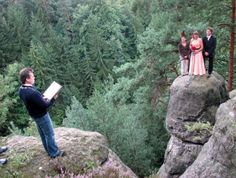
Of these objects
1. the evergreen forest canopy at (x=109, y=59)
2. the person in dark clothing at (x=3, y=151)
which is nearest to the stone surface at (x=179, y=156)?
the evergreen forest canopy at (x=109, y=59)

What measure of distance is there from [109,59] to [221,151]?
4256 centimetres

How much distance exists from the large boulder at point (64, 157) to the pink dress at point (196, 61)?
4927mm

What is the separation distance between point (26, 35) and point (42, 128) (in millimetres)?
44967

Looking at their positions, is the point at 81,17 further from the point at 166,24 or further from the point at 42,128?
the point at 42,128

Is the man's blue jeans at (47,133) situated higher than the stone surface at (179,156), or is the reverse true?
the man's blue jeans at (47,133)

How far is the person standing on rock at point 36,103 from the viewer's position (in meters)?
7.09

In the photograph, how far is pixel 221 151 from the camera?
8.13m

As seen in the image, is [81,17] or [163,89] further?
[81,17]

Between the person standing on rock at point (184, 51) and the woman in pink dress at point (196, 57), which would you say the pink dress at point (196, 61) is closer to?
the woman in pink dress at point (196, 57)

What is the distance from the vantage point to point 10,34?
49469 millimetres

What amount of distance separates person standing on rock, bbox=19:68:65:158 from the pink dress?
6.43 m

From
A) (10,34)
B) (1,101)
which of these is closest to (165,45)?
(1,101)

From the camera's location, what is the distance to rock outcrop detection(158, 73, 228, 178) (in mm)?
12539

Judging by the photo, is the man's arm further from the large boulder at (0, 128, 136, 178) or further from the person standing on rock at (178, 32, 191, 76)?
the person standing on rock at (178, 32, 191, 76)
